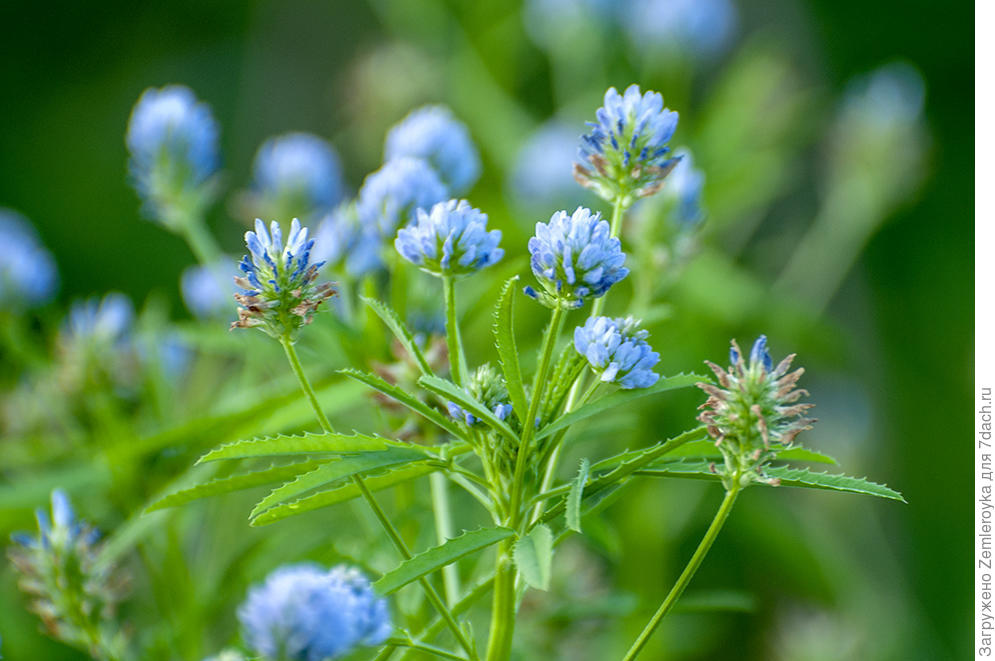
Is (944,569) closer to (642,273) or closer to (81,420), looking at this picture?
(642,273)

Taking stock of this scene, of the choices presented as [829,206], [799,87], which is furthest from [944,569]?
[799,87]

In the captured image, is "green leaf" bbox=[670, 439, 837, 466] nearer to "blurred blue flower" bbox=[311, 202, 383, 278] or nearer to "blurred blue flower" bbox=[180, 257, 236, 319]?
"blurred blue flower" bbox=[311, 202, 383, 278]

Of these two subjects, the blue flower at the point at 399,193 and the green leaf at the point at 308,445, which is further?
the blue flower at the point at 399,193

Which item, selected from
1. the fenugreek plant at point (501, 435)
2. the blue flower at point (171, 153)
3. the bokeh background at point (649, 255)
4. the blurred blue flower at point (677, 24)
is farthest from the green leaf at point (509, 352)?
the blurred blue flower at point (677, 24)

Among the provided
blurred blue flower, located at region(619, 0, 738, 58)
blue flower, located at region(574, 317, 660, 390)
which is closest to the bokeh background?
blurred blue flower, located at region(619, 0, 738, 58)

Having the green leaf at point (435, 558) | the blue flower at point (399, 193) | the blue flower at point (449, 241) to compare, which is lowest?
the green leaf at point (435, 558)

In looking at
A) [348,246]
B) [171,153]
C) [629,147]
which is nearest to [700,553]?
[629,147]

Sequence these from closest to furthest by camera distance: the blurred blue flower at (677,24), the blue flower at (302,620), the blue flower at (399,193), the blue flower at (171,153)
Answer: the blue flower at (302,620)
the blue flower at (399,193)
the blue flower at (171,153)
the blurred blue flower at (677,24)

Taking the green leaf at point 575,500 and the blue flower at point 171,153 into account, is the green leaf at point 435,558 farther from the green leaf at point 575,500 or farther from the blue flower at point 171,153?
the blue flower at point 171,153
